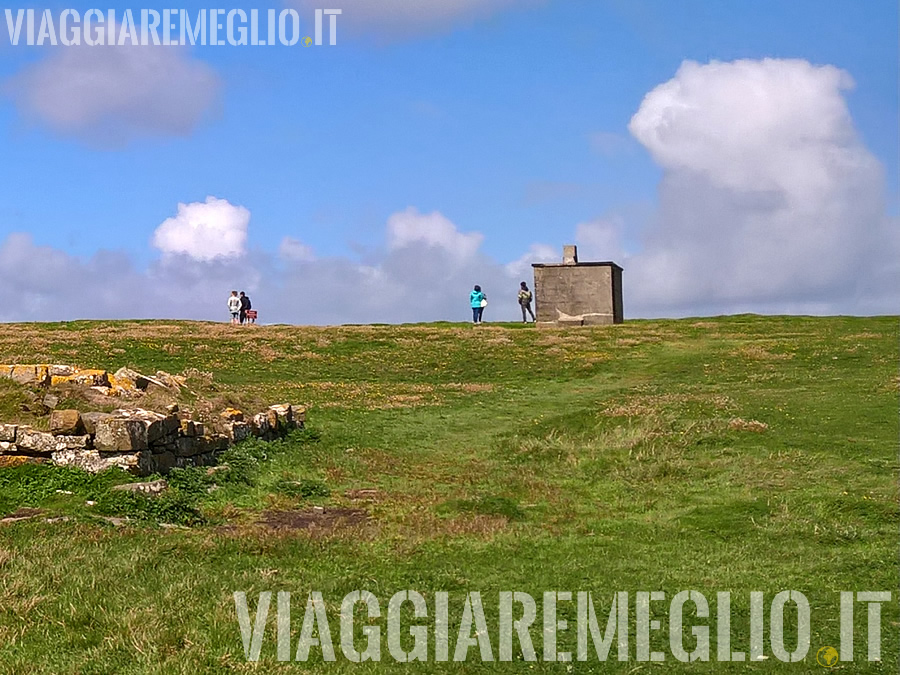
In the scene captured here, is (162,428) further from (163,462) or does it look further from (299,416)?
(299,416)

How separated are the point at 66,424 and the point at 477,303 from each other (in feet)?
134

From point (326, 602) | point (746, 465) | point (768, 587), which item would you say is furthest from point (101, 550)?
point (746, 465)

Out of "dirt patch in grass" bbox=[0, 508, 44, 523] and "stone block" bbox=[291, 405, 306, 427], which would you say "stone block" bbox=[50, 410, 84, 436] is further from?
"stone block" bbox=[291, 405, 306, 427]

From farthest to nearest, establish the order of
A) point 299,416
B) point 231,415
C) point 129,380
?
1. point 299,416
2. point 231,415
3. point 129,380

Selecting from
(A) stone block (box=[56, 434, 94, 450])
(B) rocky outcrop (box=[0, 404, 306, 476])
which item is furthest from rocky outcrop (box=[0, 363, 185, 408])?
(A) stone block (box=[56, 434, 94, 450])

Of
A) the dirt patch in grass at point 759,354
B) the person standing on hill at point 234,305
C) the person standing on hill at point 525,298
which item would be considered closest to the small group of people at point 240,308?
the person standing on hill at point 234,305

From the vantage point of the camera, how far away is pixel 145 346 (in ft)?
120

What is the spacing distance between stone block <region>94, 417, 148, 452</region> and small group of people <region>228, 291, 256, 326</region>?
127 ft

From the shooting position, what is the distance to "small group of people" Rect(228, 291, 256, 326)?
54.8 meters

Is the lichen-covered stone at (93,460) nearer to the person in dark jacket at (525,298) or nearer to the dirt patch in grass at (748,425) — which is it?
the dirt patch in grass at (748,425)

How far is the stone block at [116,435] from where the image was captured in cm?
1519

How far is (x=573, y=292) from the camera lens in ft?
165

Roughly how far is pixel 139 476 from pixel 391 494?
13.6ft

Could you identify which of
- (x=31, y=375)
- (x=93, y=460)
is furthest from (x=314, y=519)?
(x=31, y=375)
